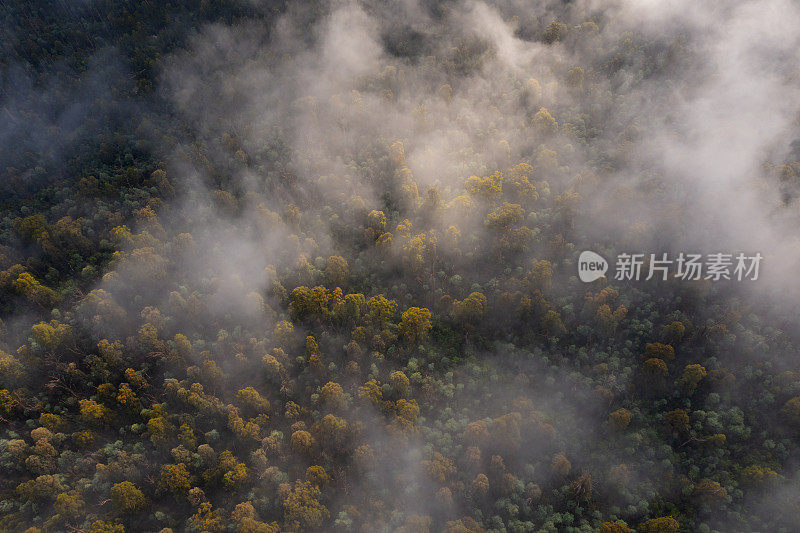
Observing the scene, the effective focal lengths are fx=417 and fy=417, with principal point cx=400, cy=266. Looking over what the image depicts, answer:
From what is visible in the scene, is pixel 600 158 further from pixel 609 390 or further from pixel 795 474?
pixel 795 474

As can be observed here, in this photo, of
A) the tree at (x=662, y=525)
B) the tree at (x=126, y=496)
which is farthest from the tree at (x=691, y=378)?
the tree at (x=126, y=496)

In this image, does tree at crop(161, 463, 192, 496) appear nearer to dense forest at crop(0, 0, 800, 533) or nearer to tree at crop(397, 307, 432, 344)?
dense forest at crop(0, 0, 800, 533)

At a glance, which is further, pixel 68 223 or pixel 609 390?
pixel 68 223

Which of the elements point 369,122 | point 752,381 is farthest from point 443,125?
point 752,381

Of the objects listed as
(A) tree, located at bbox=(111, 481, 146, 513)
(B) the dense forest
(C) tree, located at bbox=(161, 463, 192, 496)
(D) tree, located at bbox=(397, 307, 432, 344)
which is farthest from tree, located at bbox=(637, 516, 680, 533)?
(A) tree, located at bbox=(111, 481, 146, 513)

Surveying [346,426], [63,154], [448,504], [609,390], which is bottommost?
[448,504]

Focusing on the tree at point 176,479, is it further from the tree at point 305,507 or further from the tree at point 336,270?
the tree at point 336,270

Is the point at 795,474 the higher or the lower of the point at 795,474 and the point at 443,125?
the lower

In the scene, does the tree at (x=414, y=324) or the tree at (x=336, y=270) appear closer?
the tree at (x=414, y=324)

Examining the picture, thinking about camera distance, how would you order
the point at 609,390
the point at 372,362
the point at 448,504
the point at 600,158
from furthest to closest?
the point at 600,158 → the point at 372,362 → the point at 609,390 → the point at 448,504
